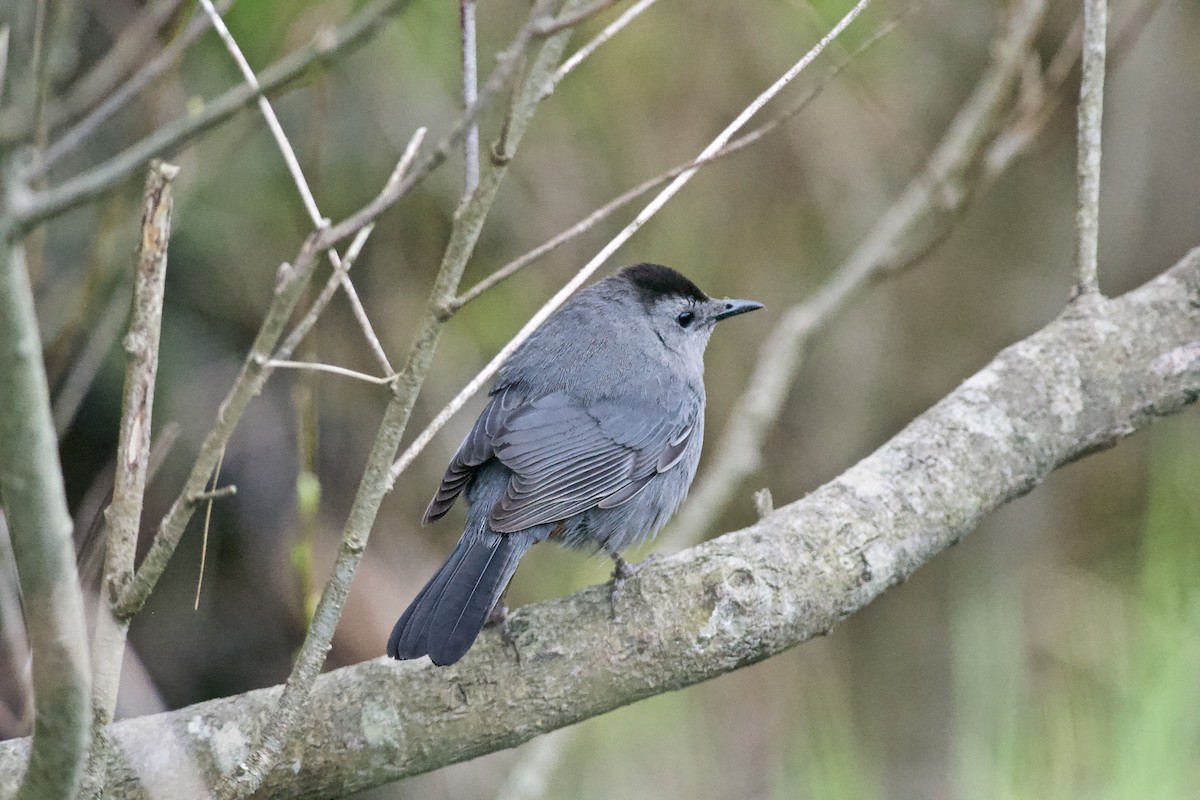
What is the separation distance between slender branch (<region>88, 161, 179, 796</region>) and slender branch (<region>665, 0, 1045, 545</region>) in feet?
7.51

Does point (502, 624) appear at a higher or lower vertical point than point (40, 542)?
higher

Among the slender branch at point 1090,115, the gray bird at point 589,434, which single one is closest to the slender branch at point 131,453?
the gray bird at point 589,434

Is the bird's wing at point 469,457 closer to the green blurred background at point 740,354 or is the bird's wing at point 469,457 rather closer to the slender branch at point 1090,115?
the green blurred background at point 740,354

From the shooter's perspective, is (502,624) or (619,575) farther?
(619,575)

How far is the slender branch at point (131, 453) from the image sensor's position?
2012mm

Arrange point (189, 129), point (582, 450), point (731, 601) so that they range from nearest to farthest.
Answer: point (189, 129), point (731, 601), point (582, 450)

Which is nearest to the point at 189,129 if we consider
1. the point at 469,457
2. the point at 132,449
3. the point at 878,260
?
the point at 132,449

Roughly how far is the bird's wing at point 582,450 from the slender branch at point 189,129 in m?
2.10

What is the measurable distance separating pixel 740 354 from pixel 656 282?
1882 millimetres

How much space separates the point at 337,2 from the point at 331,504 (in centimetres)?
221

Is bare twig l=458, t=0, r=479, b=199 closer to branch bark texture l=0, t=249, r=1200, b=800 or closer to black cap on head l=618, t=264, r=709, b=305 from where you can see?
branch bark texture l=0, t=249, r=1200, b=800

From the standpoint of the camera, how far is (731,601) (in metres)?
2.93

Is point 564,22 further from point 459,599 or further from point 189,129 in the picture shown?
point 459,599

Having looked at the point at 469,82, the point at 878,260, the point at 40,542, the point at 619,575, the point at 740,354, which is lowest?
the point at 40,542
